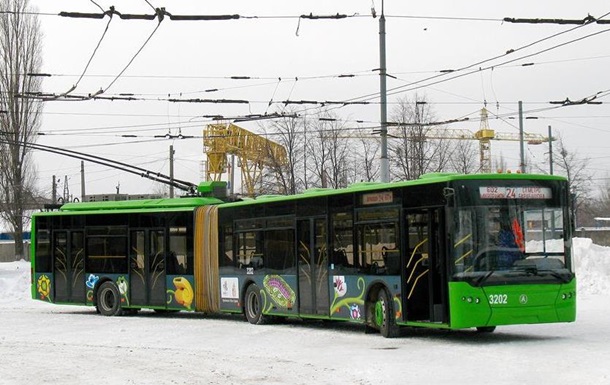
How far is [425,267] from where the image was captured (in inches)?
669

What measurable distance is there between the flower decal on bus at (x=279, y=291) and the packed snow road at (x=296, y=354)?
540mm

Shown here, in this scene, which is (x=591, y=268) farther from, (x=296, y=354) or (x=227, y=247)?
(x=296, y=354)

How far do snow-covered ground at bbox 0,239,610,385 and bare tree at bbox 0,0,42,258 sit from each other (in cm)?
3511

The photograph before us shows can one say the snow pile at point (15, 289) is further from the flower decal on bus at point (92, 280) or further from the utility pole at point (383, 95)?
the utility pole at point (383, 95)

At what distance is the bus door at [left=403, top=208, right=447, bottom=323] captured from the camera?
54.4ft

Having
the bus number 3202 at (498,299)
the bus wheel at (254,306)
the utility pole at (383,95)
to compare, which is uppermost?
the utility pole at (383,95)

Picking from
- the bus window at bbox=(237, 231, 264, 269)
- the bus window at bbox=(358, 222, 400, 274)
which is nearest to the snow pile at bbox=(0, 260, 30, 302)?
the bus window at bbox=(237, 231, 264, 269)

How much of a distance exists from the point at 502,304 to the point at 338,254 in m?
4.13

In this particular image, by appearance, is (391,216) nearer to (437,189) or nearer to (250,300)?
(437,189)

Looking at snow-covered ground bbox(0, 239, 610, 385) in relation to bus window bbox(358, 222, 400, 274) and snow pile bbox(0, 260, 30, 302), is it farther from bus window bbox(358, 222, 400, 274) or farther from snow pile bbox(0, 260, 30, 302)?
snow pile bbox(0, 260, 30, 302)

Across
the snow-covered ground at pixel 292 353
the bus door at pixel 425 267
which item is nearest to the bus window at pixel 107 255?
the snow-covered ground at pixel 292 353

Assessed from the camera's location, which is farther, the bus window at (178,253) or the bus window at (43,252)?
the bus window at (43,252)

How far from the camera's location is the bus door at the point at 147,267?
1001 inches

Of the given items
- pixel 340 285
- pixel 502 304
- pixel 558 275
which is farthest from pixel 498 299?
pixel 340 285
